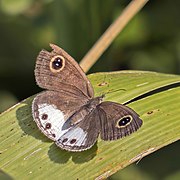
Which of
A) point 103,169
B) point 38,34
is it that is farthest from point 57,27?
point 103,169

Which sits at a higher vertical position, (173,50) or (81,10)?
(81,10)

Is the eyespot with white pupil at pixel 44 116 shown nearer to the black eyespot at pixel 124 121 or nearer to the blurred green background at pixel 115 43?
the black eyespot at pixel 124 121

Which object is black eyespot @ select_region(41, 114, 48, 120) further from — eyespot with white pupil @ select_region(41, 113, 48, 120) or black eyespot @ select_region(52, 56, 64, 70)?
black eyespot @ select_region(52, 56, 64, 70)

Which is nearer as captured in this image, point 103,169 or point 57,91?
point 103,169

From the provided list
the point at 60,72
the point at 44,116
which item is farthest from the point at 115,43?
the point at 44,116

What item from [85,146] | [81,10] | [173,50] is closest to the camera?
[85,146]

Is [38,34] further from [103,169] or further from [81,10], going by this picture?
[103,169]

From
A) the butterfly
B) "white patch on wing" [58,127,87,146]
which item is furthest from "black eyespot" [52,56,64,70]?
"white patch on wing" [58,127,87,146]

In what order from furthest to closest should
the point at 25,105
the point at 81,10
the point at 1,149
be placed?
the point at 81,10 → the point at 25,105 → the point at 1,149
